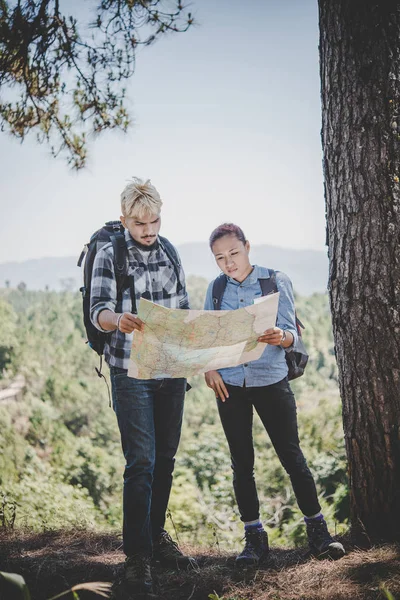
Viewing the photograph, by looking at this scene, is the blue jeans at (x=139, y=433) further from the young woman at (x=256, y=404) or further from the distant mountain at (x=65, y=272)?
the distant mountain at (x=65, y=272)

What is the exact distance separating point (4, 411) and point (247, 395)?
2381 cm

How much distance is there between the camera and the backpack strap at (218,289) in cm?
280

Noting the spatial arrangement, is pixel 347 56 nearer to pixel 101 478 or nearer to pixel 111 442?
pixel 101 478

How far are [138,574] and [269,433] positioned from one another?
939 millimetres

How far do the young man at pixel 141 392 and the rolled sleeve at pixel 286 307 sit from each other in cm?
52

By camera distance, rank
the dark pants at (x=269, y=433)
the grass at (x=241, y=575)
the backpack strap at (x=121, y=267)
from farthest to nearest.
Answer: the dark pants at (x=269, y=433), the backpack strap at (x=121, y=267), the grass at (x=241, y=575)

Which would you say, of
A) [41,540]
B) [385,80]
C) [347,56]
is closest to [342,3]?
[347,56]

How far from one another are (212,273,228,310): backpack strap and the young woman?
34 millimetres

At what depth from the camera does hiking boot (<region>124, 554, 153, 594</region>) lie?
7.27ft

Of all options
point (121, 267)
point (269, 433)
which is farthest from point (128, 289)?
point (269, 433)

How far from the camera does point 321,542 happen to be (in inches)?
104

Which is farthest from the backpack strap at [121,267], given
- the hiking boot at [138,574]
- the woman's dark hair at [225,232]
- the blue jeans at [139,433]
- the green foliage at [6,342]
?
the green foliage at [6,342]

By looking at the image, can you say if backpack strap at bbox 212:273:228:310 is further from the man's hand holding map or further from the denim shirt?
the man's hand holding map

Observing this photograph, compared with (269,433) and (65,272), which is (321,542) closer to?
(269,433)
